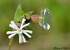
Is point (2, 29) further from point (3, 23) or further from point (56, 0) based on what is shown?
point (56, 0)

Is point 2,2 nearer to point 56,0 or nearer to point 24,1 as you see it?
point 24,1

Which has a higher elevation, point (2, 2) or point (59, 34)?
point (2, 2)

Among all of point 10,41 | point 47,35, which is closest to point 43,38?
point 47,35

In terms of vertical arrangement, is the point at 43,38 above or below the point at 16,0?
below

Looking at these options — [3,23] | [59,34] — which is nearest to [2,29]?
[3,23]

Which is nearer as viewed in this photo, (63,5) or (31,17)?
(31,17)

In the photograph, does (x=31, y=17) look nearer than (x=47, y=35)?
Yes
